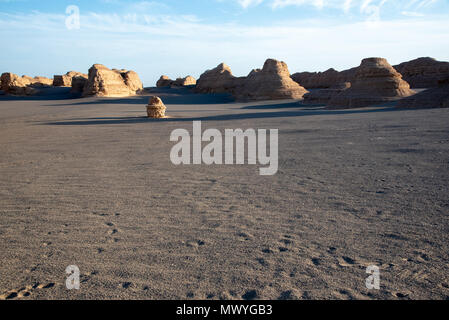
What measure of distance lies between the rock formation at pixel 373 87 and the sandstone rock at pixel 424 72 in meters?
14.6

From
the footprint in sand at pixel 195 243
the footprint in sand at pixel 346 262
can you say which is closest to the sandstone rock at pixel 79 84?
the footprint in sand at pixel 195 243

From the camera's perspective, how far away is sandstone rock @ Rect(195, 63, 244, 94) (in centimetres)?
4103

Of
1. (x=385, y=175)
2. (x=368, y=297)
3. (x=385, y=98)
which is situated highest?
(x=385, y=98)

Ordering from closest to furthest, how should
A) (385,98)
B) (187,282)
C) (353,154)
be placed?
(187,282) < (353,154) < (385,98)

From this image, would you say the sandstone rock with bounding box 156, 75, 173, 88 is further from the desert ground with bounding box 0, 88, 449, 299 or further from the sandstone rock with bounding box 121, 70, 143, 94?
the desert ground with bounding box 0, 88, 449, 299

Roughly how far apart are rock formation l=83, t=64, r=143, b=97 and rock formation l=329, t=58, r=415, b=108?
958 inches

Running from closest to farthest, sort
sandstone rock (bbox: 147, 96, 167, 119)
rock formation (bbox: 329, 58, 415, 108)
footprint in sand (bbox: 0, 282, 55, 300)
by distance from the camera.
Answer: footprint in sand (bbox: 0, 282, 55, 300), sandstone rock (bbox: 147, 96, 167, 119), rock formation (bbox: 329, 58, 415, 108)

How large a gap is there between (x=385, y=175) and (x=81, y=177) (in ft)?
15.0

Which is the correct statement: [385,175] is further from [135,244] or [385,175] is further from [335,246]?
[135,244]

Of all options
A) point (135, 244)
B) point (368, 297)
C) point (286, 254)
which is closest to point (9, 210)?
point (135, 244)

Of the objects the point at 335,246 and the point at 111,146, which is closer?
the point at 335,246

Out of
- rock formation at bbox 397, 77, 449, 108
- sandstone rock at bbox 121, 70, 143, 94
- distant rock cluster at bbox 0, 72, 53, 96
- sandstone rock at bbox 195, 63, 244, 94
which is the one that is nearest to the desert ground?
rock formation at bbox 397, 77, 449, 108

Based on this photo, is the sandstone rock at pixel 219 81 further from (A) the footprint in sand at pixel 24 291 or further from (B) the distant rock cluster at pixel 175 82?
(A) the footprint in sand at pixel 24 291
